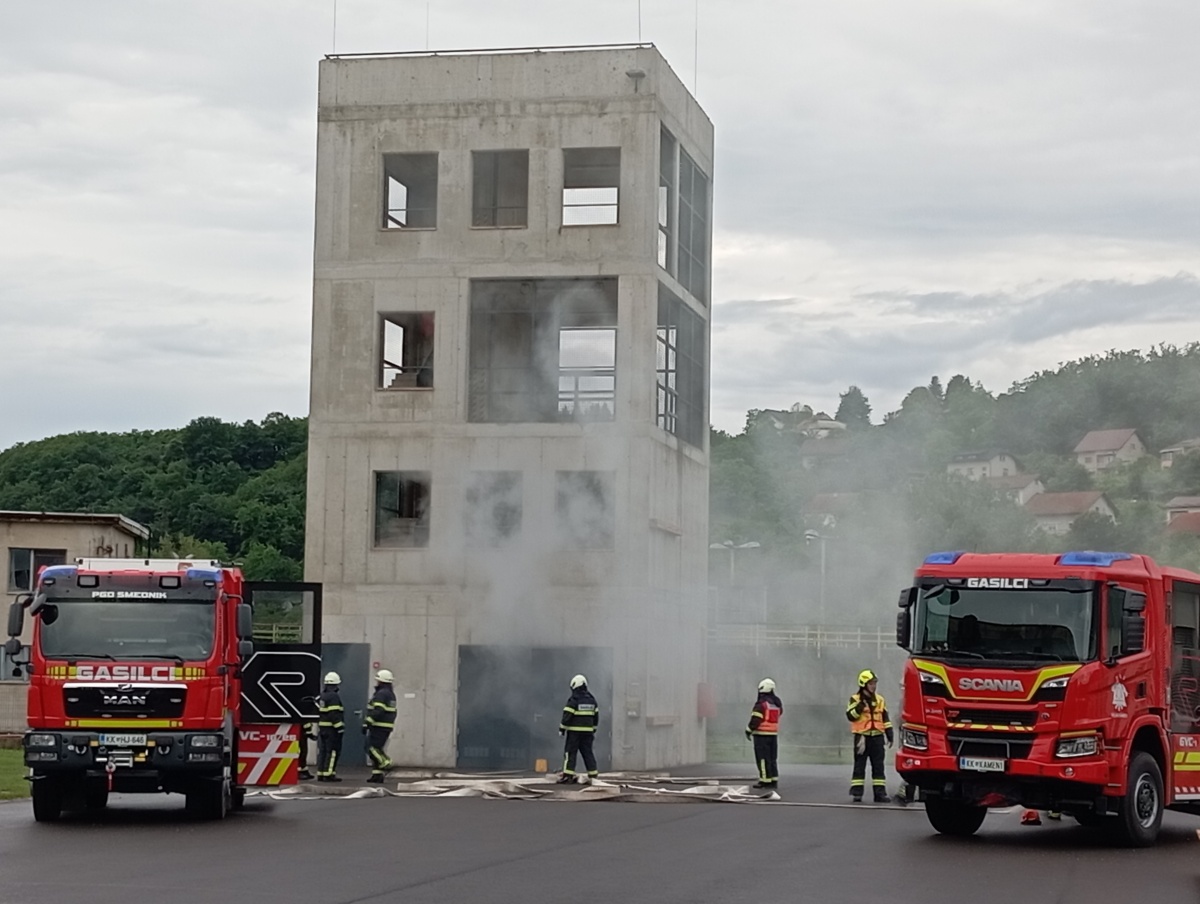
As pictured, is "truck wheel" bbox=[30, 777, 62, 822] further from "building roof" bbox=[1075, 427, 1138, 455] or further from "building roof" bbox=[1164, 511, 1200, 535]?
"building roof" bbox=[1075, 427, 1138, 455]

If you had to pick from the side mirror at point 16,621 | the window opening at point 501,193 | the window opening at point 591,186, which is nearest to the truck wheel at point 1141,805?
the side mirror at point 16,621

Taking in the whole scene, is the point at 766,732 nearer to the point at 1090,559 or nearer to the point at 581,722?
the point at 581,722

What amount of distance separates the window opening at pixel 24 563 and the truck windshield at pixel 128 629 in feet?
131

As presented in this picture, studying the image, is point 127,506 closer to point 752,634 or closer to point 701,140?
point 752,634

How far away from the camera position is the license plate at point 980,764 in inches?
741

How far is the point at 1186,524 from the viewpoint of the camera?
62188 millimetres

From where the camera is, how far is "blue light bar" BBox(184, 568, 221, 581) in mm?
21312

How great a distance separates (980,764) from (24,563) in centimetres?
4716

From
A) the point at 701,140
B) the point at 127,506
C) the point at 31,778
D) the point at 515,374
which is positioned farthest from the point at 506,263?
the point at 127,506

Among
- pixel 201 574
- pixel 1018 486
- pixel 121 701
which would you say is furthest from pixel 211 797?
pixel 1018 486

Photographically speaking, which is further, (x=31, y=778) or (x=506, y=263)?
(x=506, y=263)

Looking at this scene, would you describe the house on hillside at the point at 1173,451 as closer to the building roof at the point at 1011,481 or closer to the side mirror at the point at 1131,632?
the building roof at the point at 1011,481

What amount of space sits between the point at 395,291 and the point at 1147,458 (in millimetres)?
37904

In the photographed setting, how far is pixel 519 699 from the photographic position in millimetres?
36469
